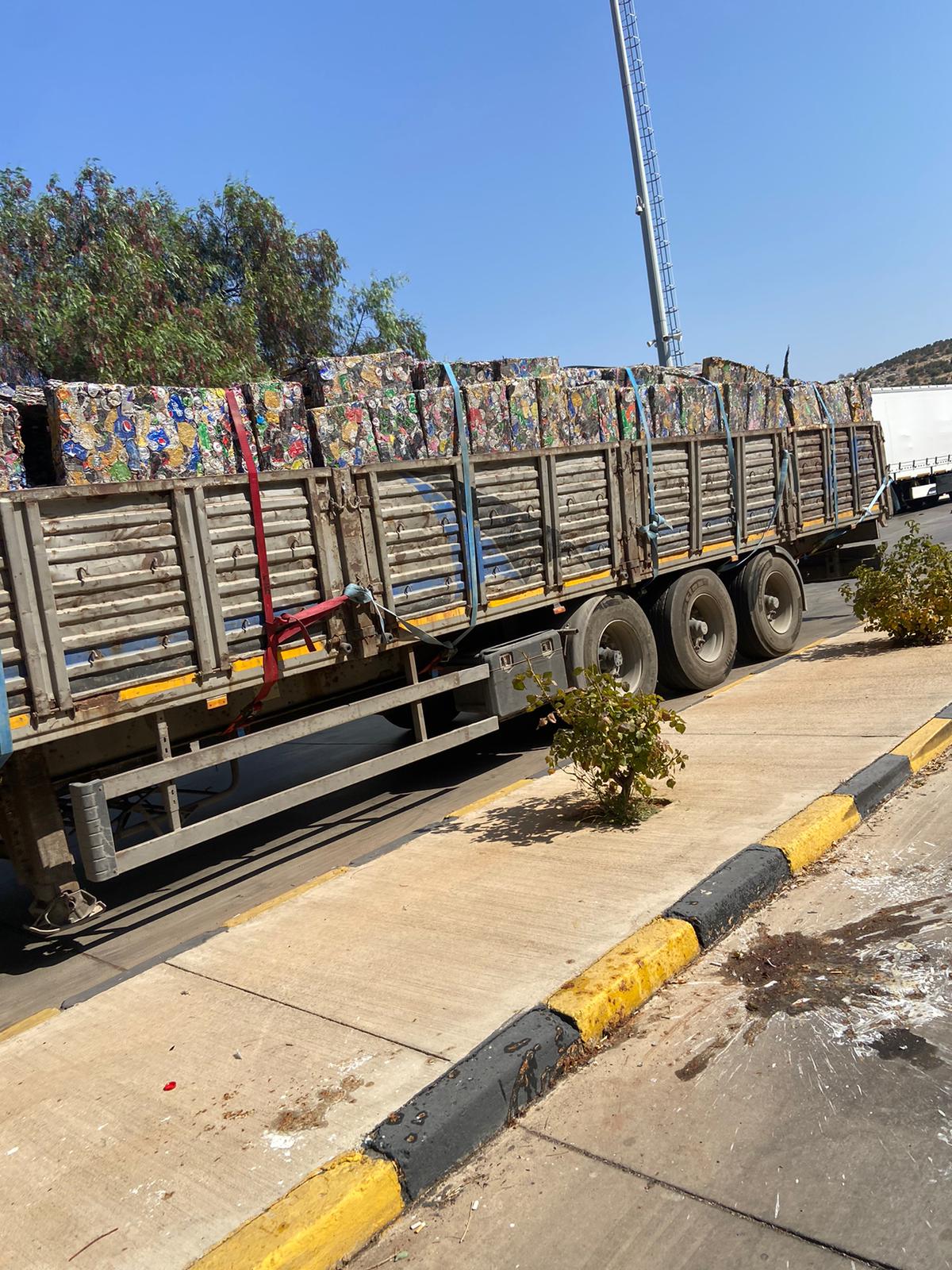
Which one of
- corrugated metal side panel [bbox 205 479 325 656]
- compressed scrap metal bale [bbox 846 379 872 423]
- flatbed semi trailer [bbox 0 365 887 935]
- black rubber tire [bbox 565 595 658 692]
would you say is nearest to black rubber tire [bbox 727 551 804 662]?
flatbed semi trailer [bbox 0 365 887 935]

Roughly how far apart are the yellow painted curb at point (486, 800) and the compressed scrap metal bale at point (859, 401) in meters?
7.56

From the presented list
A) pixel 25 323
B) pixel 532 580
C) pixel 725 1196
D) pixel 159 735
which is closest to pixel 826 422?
pixel 532 580

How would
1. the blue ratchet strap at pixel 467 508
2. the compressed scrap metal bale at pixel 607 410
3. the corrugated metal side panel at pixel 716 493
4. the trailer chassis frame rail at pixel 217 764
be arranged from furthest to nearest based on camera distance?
the corrugated metal side panel at pixel 716 493, the compressed scrap metal bale at pixel 607 410, the blue ratchet strap at pixel 467 508, the trailer chassis frame rail at pixel 217 764

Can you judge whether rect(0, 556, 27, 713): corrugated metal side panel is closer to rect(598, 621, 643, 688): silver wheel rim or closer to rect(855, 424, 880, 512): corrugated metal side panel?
rect(598, 621, 643, 688): silver wheel rim

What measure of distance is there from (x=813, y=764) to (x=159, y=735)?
3707 millimetres

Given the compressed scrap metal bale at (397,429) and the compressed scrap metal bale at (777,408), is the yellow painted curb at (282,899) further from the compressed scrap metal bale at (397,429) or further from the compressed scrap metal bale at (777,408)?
the compressed scrap metal bale at (777,408)

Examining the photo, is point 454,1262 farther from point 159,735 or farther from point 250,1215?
point 159,735

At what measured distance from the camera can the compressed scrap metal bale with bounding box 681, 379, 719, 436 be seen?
8852 millimetres

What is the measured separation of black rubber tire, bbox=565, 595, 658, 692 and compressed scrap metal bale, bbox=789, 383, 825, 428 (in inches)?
139

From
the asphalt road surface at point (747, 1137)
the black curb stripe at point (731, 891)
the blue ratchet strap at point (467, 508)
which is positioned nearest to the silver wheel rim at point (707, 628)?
the blue ratchet strap at point (467, 508)

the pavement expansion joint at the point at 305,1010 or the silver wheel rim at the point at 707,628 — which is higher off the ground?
the silver wheel rim at the point at 707,628

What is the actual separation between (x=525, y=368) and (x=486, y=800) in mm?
3582

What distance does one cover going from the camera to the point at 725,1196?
2598 millimetres

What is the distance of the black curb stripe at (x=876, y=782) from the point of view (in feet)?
17.3
